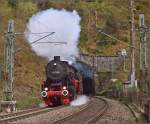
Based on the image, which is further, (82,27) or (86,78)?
(82,27)

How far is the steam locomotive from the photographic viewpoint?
122 feet

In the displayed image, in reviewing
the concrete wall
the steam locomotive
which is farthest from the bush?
the steam locomotive

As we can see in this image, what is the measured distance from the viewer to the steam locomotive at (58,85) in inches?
1467

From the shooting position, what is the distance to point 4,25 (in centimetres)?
6850

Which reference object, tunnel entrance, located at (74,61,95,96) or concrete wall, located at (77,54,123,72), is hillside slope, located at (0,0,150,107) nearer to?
concrete wall, located at (77,54,123,72)

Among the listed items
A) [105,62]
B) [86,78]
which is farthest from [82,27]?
[86,78]

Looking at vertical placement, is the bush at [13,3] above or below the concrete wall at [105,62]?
above

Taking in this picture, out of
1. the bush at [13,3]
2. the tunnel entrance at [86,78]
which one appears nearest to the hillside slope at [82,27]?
the bush at [13,3]

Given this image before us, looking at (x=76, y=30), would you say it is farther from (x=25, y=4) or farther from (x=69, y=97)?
(x=25, y=4)

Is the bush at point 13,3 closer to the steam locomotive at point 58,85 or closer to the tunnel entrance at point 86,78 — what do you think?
the tunnel entrance at point 86,78

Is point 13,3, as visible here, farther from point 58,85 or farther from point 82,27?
point 58,85

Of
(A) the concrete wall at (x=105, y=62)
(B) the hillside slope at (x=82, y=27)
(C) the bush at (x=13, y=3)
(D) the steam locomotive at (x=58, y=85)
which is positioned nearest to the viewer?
(D) the steam locomotive at (x=58, y=85)

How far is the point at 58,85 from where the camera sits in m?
37.5

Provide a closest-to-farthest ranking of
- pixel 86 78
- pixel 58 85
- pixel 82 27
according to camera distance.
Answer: pixel 58 85, pixel 86 78, pixel 82 27
